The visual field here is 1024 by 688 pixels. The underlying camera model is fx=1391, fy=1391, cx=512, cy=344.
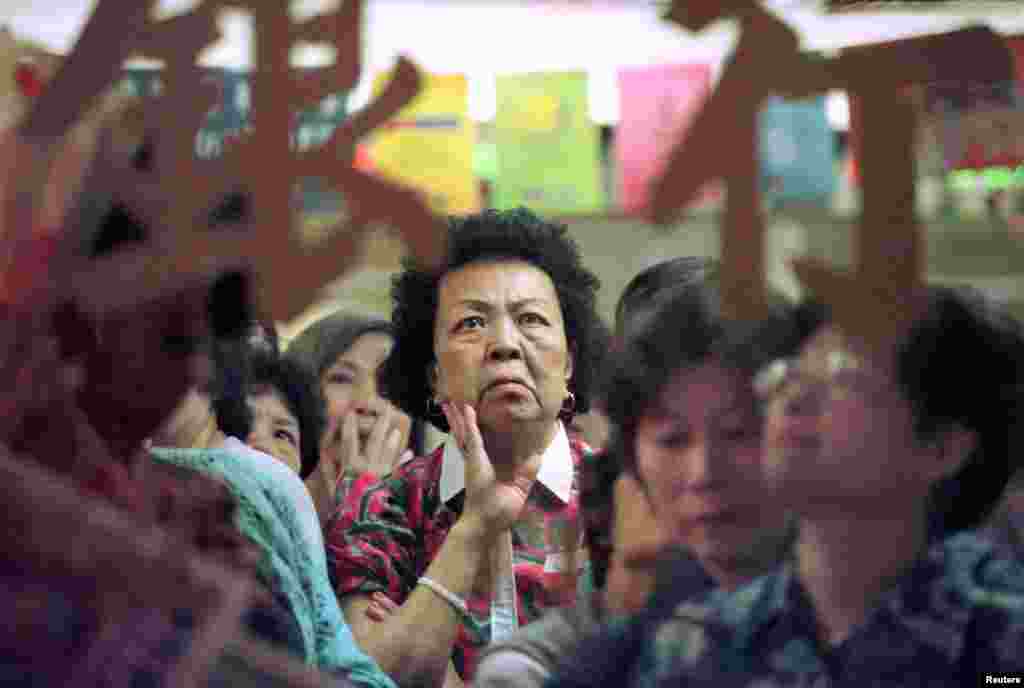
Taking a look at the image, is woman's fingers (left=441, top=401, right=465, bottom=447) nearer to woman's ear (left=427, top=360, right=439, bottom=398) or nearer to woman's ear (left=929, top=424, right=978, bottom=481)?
woman's ear (left=427, top=360, right=439, bottom=398)

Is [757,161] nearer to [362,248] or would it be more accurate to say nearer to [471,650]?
[362,248]

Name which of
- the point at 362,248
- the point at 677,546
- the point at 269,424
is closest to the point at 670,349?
the point at 677,546

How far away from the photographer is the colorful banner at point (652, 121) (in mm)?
1124

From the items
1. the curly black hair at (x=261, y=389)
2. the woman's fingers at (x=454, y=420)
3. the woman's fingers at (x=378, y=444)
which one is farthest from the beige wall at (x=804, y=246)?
the woman's fingers at (x=378, y=444)

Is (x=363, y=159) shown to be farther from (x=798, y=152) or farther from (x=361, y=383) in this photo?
(x=361, y=383)

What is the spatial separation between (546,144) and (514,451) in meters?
0.43

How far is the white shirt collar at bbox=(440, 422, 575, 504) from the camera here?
1553 mm

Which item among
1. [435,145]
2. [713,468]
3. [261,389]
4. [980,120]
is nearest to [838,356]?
[713,468]

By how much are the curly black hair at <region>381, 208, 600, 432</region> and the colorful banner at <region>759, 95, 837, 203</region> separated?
1.53 ft

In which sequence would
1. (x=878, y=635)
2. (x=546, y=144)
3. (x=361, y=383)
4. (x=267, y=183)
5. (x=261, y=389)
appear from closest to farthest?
(x=878, y=635), (x=267, y=183), (x=546, y=144), (x=261, y=389), (x=361, y=383)

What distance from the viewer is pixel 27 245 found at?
114 centimetres

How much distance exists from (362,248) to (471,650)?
606mm

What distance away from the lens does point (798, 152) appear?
3.67 ft

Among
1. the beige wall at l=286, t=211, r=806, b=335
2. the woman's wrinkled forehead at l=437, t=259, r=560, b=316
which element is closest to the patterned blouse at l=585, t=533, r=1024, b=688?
the beige wall at l=286, t=211, r=806, b=335
